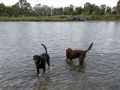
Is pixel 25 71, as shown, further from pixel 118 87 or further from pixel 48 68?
pixel 118 87

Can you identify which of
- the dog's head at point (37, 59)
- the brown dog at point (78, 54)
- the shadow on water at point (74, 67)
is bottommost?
the shadow on water at point (74, 67)

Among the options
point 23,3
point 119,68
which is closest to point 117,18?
point 23,3

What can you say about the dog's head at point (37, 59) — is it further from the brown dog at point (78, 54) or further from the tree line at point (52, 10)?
the tree line at point (52, 10)

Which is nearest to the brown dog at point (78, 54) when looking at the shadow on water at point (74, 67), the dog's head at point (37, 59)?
the shadow on water at point (74, 67)

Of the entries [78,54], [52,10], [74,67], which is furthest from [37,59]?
[52,10]

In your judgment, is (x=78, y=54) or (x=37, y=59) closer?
(x=37, y=59)

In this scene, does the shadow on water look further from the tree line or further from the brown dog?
the tree line

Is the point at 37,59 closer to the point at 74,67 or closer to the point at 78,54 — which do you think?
the point at 74,67

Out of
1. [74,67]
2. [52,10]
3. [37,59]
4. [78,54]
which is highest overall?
Result: [52,10]

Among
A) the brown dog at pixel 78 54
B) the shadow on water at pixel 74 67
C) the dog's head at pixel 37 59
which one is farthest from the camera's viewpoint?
the brown dog at pixel 78 54

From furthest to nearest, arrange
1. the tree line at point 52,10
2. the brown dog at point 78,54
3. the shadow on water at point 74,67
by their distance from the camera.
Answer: the tree line at point 52,10
the brown dog at point 78,54
the shadow on water at point 74,67

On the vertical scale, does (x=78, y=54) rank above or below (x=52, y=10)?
below

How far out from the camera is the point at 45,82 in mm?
7691

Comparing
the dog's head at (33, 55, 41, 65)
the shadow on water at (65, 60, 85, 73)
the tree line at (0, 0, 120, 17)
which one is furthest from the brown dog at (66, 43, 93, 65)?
the tree line at (0, 0, 120, 17)
